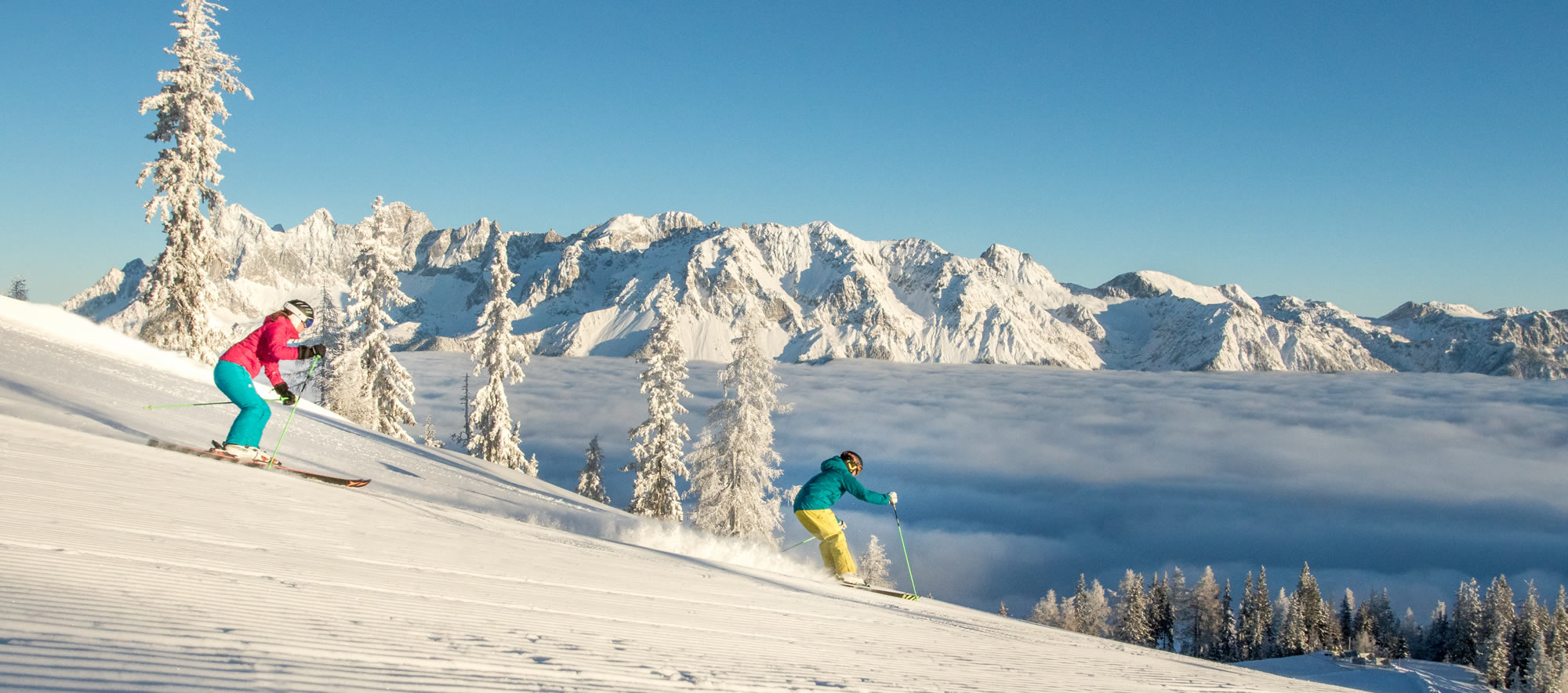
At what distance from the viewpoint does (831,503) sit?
1212 centimetres

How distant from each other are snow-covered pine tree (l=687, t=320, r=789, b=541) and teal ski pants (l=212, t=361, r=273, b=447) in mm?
22813

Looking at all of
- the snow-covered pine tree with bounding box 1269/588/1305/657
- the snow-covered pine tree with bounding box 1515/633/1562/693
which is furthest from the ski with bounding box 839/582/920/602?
the snow-covered pine tree with bounding box 1269/588/1305/657

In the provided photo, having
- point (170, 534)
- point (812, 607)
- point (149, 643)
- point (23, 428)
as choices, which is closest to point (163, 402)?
point (23, 428)

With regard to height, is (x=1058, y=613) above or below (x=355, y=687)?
below

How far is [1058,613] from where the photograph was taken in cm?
Result: 9525

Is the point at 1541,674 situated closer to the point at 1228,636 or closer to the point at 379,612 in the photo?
the point at 1228,636

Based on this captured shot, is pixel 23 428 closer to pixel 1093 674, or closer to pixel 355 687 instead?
pixel 355 687

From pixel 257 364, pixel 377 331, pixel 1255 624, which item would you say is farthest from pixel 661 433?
pixel 1255 624

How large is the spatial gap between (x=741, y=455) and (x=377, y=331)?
64.0ft

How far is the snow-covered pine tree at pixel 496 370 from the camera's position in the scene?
40.3m

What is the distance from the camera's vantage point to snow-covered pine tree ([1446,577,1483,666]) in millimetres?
85125

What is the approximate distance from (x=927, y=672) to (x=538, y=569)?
3.76 m

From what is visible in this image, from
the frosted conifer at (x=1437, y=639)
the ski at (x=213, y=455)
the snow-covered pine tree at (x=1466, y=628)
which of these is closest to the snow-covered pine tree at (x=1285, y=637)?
the snow-covered pine tree at (x=1466, y=628)

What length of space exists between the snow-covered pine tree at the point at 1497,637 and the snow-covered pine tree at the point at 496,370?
7905 cm
